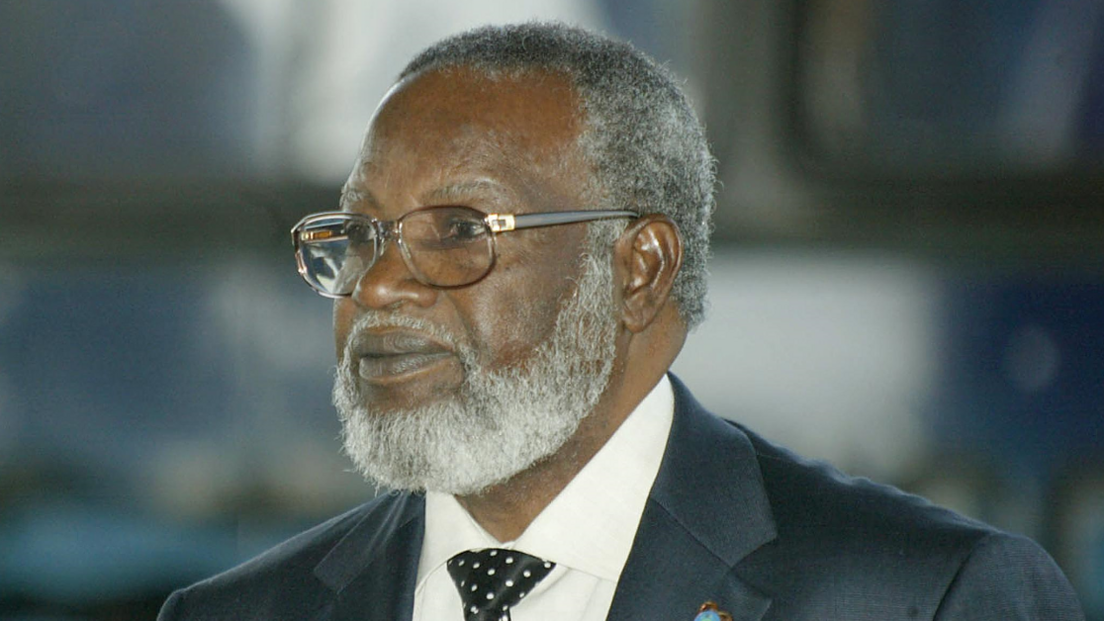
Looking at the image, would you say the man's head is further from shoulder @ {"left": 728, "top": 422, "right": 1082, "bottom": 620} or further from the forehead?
shoulder @ {"left": 728, "top": 422, "right": 1082, "bottom": 620}

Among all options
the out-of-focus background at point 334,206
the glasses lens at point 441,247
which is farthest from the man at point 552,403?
the out-of-focus background at point 334,206

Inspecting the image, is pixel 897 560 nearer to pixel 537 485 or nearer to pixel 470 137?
pixel 537 485

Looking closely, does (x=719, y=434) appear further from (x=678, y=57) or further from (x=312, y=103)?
(x=312, y=103)

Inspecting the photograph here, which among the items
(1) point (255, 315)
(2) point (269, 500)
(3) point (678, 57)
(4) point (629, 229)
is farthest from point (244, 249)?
(4) point (629, 229)

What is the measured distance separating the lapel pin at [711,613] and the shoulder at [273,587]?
1.63 ft

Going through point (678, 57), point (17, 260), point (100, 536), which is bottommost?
point (100, 536)

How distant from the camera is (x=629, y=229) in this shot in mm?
1797

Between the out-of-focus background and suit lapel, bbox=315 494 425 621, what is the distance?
672mm

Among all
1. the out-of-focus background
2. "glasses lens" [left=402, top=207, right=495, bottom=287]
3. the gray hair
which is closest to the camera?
"glasses lens" [left=402, top=207, right=495, bottom=287]

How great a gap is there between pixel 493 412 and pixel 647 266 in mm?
279

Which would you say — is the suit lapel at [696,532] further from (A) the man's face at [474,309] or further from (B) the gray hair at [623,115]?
(B) the gray hair at [623,115]

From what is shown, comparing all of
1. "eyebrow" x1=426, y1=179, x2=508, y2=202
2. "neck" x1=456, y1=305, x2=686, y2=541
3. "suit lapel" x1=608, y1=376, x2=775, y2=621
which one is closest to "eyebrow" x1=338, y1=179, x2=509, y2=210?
"eyebrow" x1=426, y1=179, x2=508, y2=202

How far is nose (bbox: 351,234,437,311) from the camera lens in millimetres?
1681

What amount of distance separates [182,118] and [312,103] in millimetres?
235
